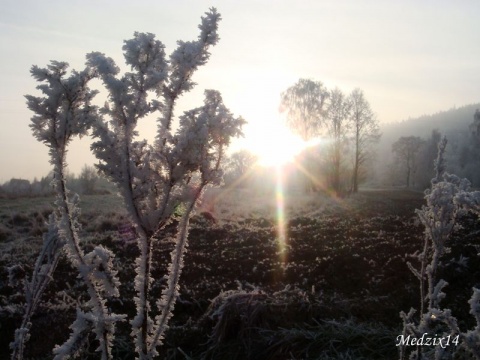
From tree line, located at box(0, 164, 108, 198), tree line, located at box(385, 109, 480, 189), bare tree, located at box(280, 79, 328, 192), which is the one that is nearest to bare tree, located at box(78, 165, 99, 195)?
tree line, located at box(0, 164, 108, 198)

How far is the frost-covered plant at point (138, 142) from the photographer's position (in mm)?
2082

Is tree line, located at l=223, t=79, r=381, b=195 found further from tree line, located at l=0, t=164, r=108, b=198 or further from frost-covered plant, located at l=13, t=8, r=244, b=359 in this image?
Result: frost-covered plant, located at l=13, t=8, r=244, b=359

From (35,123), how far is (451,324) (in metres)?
2.16

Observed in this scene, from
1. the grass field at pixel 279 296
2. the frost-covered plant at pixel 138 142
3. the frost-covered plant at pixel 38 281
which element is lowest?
the grass field at pixel 279 296

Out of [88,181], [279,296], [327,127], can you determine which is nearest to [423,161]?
[327,127]

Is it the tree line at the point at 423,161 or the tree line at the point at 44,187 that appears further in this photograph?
the tree line at the point at 423,161

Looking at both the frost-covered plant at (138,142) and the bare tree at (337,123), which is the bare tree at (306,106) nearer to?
the bare tree at (337,123)

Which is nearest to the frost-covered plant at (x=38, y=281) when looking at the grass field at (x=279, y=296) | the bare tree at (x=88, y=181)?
the grass field at (x=279, y=296)

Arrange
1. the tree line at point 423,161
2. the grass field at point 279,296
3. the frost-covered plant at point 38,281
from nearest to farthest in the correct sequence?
1. the frost-covered plant at point 38,281
2. the grass field at point 279,296
3. the tree line at point 423,161

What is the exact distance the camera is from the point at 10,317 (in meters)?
5.70

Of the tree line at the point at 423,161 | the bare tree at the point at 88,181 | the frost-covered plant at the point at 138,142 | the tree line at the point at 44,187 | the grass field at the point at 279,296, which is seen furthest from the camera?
the tree line at the point at 423,161

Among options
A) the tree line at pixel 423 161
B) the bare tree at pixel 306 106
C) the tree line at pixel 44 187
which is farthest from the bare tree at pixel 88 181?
the tree line at pixel 423 161

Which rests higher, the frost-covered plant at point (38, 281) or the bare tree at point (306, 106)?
the bare tree at point (306, 106)

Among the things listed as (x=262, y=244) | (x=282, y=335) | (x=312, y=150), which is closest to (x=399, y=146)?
(x=312, y=150)
